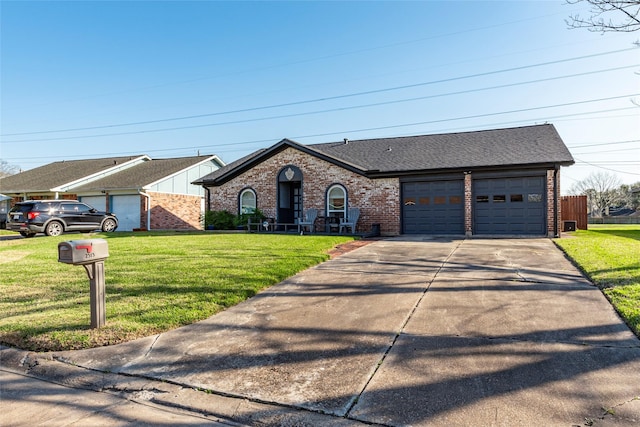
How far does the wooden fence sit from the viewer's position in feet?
64.5

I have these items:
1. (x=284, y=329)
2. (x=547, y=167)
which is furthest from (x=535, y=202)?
→ (x=284, y=329)

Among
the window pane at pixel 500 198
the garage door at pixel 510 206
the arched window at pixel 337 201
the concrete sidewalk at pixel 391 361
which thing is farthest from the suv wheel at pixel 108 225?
the window pane at pixel 500 198

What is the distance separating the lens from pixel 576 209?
19828 mm

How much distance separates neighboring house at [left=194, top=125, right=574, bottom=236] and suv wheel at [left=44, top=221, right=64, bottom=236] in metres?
6.59

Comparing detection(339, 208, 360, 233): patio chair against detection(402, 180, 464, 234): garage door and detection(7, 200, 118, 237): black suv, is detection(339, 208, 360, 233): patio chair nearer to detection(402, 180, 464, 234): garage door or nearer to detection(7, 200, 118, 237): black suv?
detection(402, 180, 464, 234): garage door

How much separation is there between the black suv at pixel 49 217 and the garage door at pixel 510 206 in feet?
57.2

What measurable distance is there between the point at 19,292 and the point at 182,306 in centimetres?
317

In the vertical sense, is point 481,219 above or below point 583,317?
above

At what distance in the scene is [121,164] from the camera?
1105 inches

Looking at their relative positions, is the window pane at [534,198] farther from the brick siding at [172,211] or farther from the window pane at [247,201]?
the brick siding at [172,211]

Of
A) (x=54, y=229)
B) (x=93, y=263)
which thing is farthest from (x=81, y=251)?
(x=54, y=229)

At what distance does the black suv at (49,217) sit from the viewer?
15516mm

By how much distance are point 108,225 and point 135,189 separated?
4.42 meters

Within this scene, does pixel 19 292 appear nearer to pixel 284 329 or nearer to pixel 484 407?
pixel 284 329
